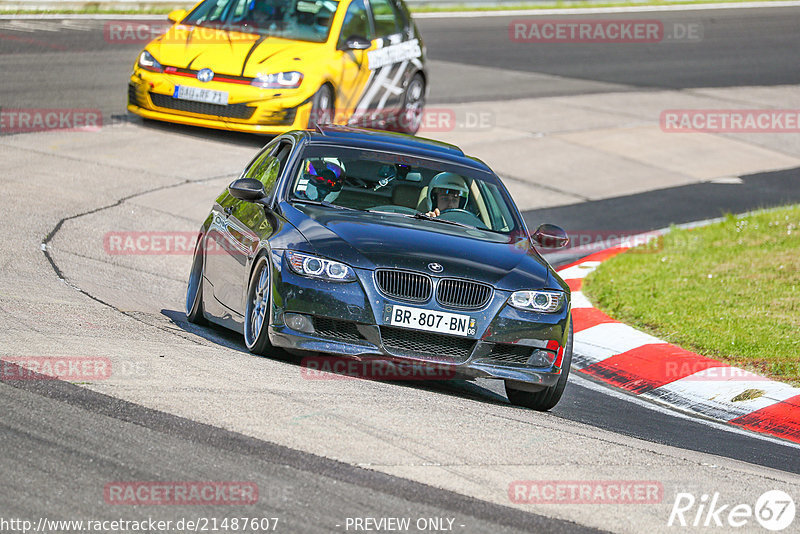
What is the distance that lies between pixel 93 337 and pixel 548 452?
2.81 meters

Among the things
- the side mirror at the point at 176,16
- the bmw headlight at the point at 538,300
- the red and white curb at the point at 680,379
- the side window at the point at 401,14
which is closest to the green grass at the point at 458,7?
the side mirror at the point at 176,16

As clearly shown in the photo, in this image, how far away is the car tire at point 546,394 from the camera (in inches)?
312

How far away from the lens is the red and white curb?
866 cm

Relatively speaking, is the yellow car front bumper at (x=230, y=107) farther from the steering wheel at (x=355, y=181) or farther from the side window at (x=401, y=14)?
the steering wheel at (x=355, y=181)

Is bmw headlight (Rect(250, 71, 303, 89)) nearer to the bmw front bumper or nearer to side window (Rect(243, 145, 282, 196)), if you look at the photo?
side window (Rect(243, 145, 282, 196))

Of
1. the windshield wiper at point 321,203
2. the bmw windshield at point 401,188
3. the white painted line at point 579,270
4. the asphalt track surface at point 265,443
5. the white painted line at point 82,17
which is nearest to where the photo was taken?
the asphalt track surface at point 265,443

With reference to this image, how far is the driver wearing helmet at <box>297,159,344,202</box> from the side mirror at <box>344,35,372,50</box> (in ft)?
25.4

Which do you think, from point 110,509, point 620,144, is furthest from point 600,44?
point 110,509

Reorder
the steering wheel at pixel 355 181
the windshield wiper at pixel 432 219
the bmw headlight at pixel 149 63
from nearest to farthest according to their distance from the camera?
1. the windshield wiper at pixel 432 219
2. the steering wheel at pixel 355 181
3. the bmw headlight at pixel 149 63

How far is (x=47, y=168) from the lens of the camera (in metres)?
13.8

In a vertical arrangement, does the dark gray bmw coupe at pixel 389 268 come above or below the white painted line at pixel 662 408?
above

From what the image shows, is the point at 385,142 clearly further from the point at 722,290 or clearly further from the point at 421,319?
the point at 722,290

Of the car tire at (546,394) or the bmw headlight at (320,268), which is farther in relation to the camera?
the car tire at (546,394)

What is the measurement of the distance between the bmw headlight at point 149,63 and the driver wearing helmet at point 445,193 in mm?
7543
